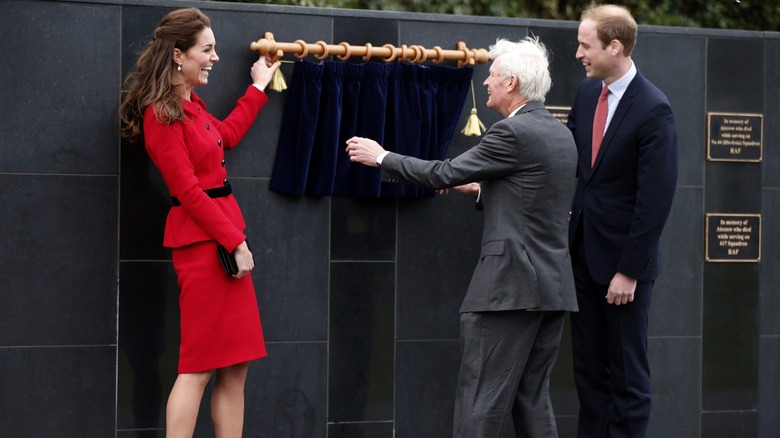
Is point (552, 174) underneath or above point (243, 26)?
underneath

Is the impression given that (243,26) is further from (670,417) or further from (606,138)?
(670,417)

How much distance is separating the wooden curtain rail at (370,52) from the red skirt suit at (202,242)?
52cm

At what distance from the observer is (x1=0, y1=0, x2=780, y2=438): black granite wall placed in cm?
502

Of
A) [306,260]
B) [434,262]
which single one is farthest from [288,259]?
[434,262]

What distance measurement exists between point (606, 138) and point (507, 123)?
0.68 metres

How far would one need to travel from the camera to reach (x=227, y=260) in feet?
15.3

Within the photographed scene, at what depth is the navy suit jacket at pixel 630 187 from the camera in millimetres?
4773

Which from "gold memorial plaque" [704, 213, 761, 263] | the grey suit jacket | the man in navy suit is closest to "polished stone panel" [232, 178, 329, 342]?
the grey suit jacket

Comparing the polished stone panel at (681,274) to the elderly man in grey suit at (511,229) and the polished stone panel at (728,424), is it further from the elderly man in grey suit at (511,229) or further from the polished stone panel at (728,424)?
the elderly man in grey suit at (511,229)

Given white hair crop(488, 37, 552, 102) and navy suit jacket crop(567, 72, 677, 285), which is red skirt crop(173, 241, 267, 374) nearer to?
white hair crop(488, 37, 552, 102)

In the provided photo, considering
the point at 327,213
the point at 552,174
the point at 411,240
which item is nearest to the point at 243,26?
the point at 327,213

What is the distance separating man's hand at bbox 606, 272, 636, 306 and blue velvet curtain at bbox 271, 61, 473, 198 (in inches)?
43.9

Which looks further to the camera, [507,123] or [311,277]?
[311,277]

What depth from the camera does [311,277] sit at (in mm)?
5418
